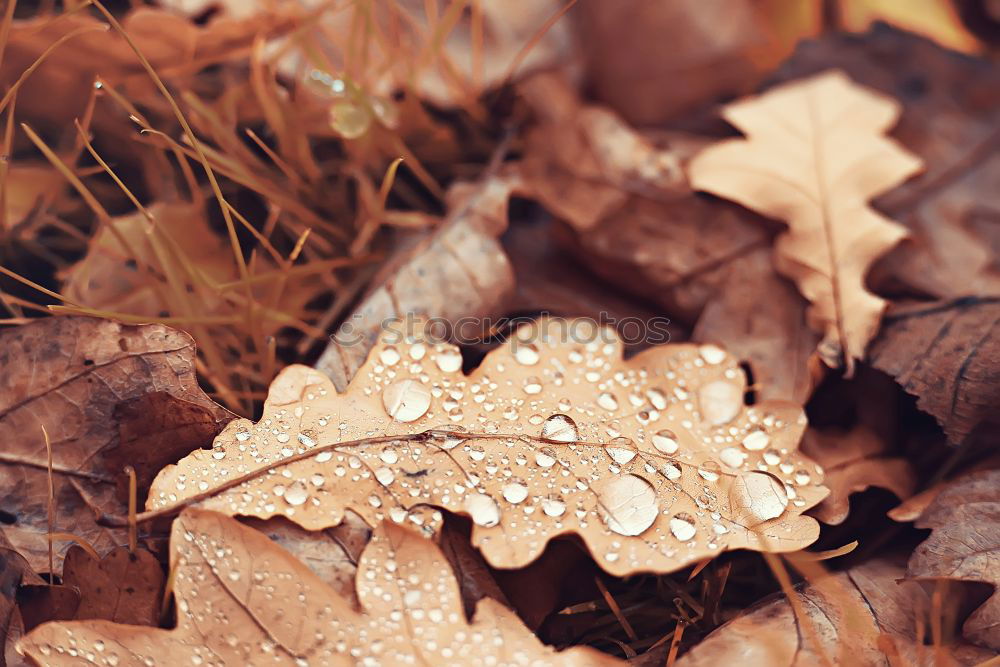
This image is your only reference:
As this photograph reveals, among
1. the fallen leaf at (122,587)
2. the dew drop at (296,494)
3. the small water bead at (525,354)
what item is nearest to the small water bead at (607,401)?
the small water bead at (525,354)

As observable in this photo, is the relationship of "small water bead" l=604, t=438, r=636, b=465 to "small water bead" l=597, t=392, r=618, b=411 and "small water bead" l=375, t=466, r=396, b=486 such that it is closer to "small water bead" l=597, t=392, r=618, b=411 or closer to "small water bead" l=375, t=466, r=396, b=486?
"small water bead" l=597, t=392, r=618, b=411

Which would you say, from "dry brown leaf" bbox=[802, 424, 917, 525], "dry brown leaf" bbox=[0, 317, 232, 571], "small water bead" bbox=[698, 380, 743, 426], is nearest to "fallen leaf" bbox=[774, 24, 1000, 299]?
"dry brown leaf" bbox=[802, 424, 917, 525]

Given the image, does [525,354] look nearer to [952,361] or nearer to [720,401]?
[720,401]

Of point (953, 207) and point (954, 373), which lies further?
point (953, 207)

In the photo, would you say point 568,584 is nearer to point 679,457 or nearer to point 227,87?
point 679,457

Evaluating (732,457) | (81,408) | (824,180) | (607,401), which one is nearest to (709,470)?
(732,457)

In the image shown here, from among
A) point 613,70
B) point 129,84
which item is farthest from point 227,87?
point 613,70
